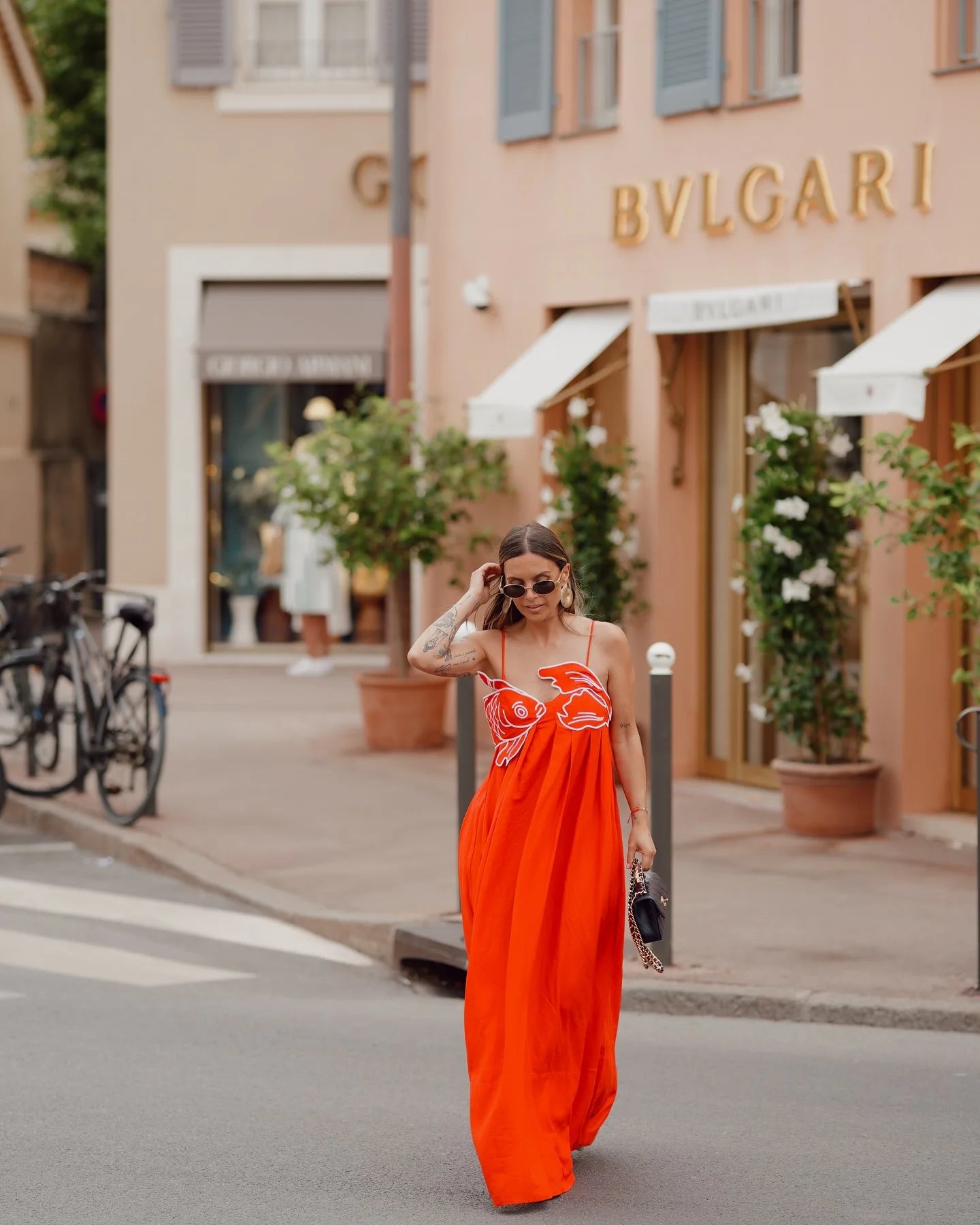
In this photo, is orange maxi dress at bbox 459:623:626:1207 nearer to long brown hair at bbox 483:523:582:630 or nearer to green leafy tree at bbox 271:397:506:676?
long brown hair at bbox 483:523:582:630

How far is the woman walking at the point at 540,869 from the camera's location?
16.8 feet

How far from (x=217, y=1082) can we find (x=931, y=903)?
12.6 feet

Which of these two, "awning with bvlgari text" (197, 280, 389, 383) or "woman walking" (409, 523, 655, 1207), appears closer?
"woman walking" (409, 523, 655, 1207)

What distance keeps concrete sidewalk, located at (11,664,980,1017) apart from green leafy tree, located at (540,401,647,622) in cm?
127

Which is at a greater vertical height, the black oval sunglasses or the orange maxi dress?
the black oval sunglasses

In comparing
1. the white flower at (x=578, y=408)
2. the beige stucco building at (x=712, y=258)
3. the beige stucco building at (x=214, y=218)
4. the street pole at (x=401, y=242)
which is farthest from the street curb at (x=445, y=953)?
the beige stucco building at (x=214, y=218)

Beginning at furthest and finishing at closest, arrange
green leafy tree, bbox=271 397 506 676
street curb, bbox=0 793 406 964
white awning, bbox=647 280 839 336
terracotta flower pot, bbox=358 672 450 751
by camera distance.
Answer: terracotta flower pot, bbox=358 672 450 751 → green leafy tree, bbox=271 397 506 676 → white awning, bbox=647 280 839 336 → street curb, bbox=0 793 406 964

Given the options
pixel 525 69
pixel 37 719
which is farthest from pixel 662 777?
pixel 525 69

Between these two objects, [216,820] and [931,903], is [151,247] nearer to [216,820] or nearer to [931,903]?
[216,820]

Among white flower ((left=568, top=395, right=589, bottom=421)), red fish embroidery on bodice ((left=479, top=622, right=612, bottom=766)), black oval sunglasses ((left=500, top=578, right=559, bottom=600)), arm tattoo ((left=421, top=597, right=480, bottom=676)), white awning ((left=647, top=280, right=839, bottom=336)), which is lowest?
red fish embroidery on bodice ((left=479, top=622, right=612, bottom=766))

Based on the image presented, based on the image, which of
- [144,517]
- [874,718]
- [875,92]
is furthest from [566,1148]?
[144,517]

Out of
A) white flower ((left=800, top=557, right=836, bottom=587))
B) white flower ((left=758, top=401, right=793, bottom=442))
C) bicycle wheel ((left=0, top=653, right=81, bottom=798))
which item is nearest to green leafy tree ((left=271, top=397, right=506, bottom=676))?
bicycle wheel ((left=0, top=653, right=81, bottom=798))

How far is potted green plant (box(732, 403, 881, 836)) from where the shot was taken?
10.7 metres

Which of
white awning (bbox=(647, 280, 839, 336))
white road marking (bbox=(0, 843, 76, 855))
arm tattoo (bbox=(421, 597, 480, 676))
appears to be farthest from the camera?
white awning (bbox=(647, 280, 839, 336))
